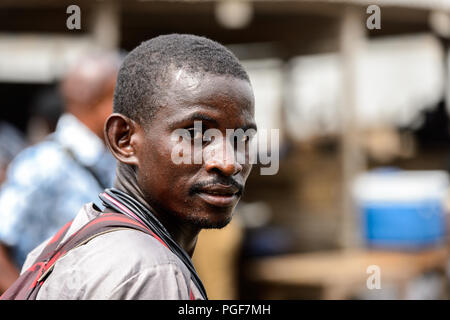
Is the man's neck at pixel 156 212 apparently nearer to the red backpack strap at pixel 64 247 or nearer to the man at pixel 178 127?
the man at pixel 178 127

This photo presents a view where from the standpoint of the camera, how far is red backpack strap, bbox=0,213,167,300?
1.45 meters

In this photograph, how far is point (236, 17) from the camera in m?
6.07

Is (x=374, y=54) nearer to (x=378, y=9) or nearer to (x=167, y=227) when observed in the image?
(x=378, y=9)

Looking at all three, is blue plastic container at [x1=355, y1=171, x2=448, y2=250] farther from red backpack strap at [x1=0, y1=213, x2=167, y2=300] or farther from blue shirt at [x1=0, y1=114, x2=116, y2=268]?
red backpack strap at [x1=0, y1=213, x2=167, y2=300]

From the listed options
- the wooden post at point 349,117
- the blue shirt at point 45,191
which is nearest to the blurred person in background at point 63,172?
the blue shirt at point 45,191

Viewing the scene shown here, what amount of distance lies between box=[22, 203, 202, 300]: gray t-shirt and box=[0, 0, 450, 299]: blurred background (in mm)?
3177

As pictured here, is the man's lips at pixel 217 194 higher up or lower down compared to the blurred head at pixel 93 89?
Result: lower down

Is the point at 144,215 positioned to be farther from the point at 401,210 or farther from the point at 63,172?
the point at 401,210

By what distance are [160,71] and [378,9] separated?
4.96 meters

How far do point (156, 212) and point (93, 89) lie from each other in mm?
1997

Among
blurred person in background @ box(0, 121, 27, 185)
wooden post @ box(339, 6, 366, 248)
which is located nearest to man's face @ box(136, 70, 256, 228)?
blurred person in background @ box(0, 121, 27, 185)

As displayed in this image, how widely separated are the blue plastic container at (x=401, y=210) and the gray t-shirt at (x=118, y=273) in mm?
5398

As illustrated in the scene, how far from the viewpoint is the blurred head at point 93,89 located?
11.8 feet
